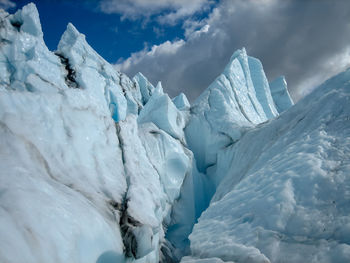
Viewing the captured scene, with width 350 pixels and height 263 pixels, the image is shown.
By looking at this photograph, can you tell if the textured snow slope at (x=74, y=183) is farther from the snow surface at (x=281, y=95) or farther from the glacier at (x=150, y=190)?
the snow surface at (x=281, y=95)

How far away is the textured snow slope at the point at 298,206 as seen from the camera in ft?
7.68

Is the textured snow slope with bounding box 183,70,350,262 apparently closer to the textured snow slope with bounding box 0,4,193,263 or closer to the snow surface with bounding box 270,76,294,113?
the textured snow slope with bounding box 0,4,193,263

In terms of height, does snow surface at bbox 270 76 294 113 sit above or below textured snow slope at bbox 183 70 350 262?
above

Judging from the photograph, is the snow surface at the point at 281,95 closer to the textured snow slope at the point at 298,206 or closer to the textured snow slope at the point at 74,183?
the textured snow slope at the point at 74,183

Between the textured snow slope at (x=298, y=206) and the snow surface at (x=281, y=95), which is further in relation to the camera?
the snow surface at (x=281, y=95)

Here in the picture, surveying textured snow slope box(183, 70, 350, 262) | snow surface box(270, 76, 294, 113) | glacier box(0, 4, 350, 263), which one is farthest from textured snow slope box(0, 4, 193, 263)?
snow surface box(270, 76, 294, 113)

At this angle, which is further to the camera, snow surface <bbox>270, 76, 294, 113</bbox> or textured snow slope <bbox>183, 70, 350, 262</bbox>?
snow surface <bbox>270, 76, 294, 113</bbox>

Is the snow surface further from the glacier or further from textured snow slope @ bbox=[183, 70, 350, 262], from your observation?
textured snow slope @ bbox=[183, 70, 350, 262]

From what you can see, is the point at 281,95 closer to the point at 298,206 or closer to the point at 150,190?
the point at 150,190

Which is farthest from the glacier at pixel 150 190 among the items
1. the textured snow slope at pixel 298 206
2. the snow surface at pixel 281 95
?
the snow surface at pixel 281 95

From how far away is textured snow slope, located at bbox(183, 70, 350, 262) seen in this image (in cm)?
234

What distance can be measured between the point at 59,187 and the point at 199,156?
643 cm

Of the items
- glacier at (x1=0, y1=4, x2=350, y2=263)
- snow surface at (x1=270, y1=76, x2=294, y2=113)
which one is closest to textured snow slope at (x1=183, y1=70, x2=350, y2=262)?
glacier at (x1=0, y1=4, x2=350, y2=263)

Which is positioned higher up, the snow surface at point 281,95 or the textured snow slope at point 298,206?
the snow surface at point 281,95
